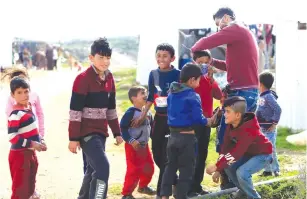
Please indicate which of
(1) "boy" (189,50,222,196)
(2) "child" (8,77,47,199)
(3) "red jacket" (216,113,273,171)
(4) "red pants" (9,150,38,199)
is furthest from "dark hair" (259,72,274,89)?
(4) "red pants" (9,150,38,199)

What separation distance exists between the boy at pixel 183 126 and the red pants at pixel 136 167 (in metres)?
0.69

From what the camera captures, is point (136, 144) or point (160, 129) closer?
point (160, 129)

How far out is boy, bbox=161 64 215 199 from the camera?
5789 mm

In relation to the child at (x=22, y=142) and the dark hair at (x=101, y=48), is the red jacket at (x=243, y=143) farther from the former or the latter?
the child at (x=22, y=142)

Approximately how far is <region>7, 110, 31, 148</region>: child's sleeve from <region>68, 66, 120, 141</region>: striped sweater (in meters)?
0.62

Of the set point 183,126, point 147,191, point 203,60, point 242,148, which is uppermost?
point 203,60

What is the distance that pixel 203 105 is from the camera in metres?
6.43

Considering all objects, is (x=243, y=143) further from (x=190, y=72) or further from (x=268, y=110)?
(x=268, y=110)

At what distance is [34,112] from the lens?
20.7 ft

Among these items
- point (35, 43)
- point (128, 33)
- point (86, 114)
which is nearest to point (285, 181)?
point (86, 114)

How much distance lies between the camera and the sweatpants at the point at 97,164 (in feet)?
18.0

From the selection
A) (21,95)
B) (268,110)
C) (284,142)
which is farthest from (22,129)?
(284,142)

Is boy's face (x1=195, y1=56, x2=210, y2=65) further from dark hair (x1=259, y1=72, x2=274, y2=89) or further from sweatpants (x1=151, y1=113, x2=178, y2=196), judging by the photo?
dark hair (x1=259, y1=72, x2=274, y2=89)

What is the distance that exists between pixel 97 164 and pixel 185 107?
3.31ft
